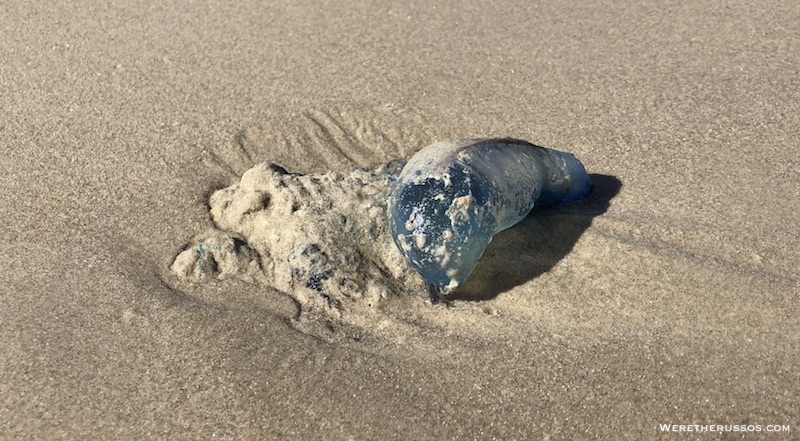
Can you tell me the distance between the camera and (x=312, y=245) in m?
2.37

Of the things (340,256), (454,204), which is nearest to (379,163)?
(340,256)

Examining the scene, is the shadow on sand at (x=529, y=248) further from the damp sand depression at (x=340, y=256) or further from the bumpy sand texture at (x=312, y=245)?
the bumpy sand texture at (x=312, y=245)

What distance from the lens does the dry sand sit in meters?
2.00

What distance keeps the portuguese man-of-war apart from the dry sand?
13 cm

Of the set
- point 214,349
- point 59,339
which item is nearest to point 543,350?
point 214,349

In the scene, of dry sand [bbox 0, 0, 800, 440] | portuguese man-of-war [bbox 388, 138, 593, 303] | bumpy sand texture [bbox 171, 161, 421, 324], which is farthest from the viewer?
bumpy sand texture [bbox 171, 161, 421, 324]

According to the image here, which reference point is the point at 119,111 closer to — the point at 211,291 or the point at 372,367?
the point at 211,291

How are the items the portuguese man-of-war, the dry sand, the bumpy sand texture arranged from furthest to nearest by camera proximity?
1. the bumpy sand texture
2. the portuguese man-of-war
3. the dry sand

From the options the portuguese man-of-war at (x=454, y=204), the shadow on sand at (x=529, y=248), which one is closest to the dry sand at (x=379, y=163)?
the shadow on sand at (x=529, y=248)

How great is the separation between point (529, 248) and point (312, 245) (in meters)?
0.69

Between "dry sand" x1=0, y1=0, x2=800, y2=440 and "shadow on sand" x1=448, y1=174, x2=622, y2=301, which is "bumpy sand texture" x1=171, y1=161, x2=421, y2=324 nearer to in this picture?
"dry sand" x1=0, y1=0, x2=800, y2=440

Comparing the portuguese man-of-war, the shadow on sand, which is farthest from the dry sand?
the portuguese man-of-war

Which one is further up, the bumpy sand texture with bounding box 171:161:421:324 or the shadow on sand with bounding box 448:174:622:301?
the bumpy sand texture with bounding box 171:161:421:324

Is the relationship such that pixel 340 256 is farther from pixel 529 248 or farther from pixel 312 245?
pixel 529 248
